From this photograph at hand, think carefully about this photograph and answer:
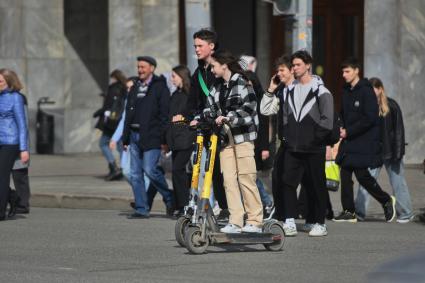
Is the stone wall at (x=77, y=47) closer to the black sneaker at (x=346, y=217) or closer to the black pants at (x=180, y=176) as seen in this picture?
the black pants at (x=180, y=176)

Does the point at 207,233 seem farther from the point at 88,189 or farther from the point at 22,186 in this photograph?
the point at 88,189

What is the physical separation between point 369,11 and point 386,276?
51.7 feet

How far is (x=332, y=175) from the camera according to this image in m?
15.0

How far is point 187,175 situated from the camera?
49.9ft

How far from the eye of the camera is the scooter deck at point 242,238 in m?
11.4

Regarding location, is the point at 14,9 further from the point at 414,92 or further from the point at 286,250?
the point at 286,250

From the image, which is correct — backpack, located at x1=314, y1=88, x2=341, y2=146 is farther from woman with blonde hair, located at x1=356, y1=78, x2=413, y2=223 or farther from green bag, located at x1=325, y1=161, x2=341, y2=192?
woman with blonde hair, located at x1=356, y1=78, x2=413, y2=223

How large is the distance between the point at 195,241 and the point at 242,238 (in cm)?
39

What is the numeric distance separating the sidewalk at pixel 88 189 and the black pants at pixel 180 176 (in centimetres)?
162

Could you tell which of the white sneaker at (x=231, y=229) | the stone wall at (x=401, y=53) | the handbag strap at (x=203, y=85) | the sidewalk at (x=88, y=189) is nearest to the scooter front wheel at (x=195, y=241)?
the white sneaker at (x=231, y=229)

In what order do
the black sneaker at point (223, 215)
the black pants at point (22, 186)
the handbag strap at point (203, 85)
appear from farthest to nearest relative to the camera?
the black pants at point (22, 186)
the black sneaker at point (223, 215)
the handbag strap at point (203, 85)

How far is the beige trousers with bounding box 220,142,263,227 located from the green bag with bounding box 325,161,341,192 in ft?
9.20

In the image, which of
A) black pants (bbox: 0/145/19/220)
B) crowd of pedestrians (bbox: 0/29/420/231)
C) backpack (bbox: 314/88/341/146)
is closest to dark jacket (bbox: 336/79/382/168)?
crowd of pedestrians (bbox: 0/29/420/231)

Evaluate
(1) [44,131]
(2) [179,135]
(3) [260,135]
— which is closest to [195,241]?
(3) [260,135]
